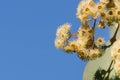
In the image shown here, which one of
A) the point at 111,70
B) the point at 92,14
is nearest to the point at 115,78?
the point at 111,70

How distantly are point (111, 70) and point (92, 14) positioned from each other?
0.32 meters

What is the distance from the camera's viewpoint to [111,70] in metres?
4.31

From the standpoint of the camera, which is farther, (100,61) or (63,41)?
(100,61)

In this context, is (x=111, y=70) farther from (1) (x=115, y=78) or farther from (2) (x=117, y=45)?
(2) (x=117, y=45)

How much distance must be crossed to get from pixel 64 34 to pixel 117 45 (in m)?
0.34

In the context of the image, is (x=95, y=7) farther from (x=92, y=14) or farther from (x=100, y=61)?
(x=100, y=61)

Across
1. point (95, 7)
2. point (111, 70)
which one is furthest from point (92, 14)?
point (111, 70)

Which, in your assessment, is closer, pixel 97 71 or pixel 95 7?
pixel 95 7

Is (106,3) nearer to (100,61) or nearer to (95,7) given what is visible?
(95,7)

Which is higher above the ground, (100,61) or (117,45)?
(100,61)

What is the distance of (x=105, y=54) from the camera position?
4418mm

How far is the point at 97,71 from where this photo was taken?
4438 millimetres

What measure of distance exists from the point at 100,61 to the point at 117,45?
20.2 inches

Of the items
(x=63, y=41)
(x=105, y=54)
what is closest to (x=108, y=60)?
(x=105, y=54)
